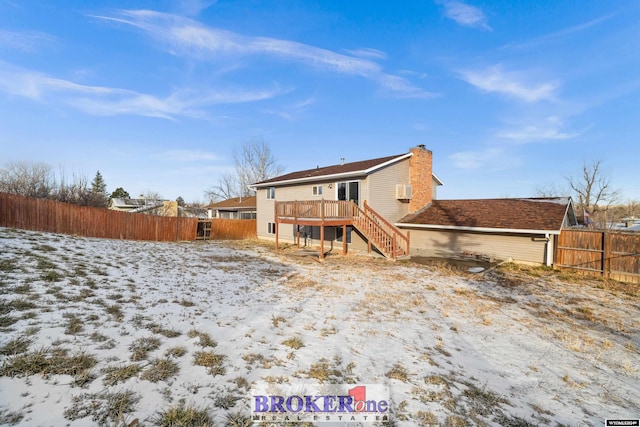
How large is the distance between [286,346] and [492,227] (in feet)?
41.8

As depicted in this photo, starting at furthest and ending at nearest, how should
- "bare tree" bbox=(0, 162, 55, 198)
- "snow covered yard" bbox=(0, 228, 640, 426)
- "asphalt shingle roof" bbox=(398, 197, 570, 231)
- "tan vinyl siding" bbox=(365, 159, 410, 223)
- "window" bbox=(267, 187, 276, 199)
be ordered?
"bare tree" bbox=(0, 162, 55, 198), "window" bbox=(267, 187, 276, 199), "tan vinyl siding" bbox=(365, 159, 410, 223), "asphalt shingle roof" bbox=(398, 197, 570, 231), "snow covered yard" bbox=(0, 228, 640, 426)

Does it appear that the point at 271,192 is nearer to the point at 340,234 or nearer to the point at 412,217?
the point at 340,234

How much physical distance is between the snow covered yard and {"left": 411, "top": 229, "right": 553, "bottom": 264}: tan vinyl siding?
155 inches

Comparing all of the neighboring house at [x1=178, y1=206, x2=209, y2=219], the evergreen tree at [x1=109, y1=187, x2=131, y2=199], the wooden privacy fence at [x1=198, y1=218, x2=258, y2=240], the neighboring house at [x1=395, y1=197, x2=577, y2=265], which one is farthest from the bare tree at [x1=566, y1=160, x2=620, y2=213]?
the evergreen tree at [x1=109, y1=187, x2=131, y2=199]

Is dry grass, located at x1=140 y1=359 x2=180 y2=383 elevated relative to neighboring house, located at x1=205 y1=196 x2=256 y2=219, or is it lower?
lower

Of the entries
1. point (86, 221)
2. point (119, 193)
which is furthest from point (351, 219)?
point (119, 193)

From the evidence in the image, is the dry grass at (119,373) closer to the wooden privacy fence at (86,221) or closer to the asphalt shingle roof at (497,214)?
the asphalt shingle roof at (497,214)

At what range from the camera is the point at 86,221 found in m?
16.7

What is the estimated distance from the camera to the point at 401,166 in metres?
17.3

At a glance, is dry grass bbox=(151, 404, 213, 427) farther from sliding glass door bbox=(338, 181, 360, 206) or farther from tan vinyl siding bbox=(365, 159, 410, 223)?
tan vinyl siding bbox=(365, 159, 410, 223)

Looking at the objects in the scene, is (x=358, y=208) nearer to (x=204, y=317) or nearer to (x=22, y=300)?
(x=204, y=317)

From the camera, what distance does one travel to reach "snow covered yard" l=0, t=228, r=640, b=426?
3.06m

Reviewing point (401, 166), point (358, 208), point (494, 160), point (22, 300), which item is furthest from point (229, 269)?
point (494, 160)

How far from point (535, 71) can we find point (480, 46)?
11.0 feet
